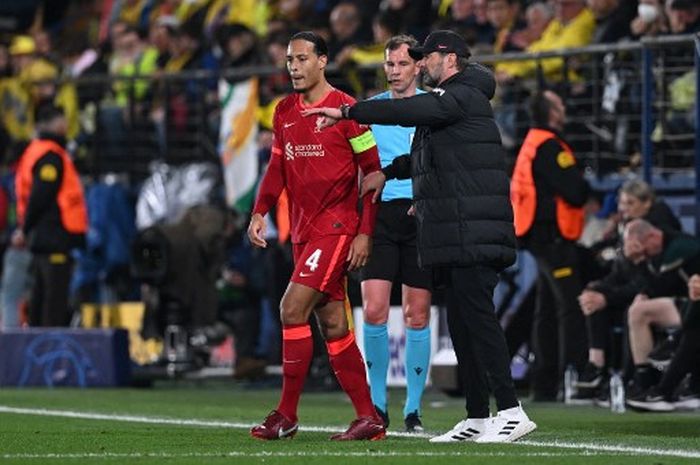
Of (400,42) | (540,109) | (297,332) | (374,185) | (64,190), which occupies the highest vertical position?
(400,42)

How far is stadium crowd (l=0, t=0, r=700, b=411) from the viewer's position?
15602 mm

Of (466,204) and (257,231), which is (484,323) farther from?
(257,231)

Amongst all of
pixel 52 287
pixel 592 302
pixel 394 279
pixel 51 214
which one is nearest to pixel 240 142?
pixel 51 214

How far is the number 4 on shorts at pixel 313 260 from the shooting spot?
36.9 feet

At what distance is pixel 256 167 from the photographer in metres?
20.7

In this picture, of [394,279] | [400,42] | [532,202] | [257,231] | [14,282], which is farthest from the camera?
[14,282]

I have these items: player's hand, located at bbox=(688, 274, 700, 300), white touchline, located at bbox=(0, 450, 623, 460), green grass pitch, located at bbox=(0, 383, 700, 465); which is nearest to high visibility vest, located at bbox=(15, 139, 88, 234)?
green grass pitch, located at bbox=(0, 383, 700, 465)

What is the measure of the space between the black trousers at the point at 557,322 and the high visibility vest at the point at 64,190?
5204 mm

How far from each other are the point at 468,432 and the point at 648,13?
661 cm

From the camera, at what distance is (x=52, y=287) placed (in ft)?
66.0

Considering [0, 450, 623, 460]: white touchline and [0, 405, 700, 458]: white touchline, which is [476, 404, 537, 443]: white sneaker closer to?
[0, 405, 700, 458]: white touchline

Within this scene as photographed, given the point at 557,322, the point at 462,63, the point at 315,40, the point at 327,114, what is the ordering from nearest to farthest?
the point at 327,114 < the point at 462,63 < the point at 315,40 < the point at 557,322

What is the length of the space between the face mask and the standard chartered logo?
20.6ft

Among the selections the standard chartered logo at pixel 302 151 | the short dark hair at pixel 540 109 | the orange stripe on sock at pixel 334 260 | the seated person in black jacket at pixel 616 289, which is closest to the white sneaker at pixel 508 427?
the orange stripe on sock at pixel 334 260
